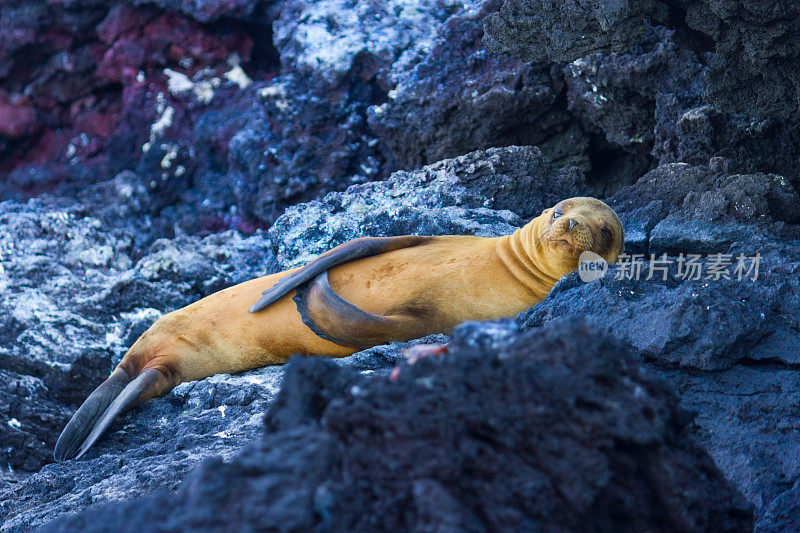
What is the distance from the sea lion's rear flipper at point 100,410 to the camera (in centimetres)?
400

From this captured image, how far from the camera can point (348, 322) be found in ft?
13.8

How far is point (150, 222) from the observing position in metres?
8.02

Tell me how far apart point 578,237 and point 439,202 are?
191cm

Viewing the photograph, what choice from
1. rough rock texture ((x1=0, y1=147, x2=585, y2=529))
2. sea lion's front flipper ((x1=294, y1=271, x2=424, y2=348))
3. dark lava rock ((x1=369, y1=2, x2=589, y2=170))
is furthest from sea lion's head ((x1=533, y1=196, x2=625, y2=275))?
dark lava rock ((x1=369, y1=2, x2=589, y2=170))

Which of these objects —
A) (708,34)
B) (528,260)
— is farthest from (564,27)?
(528,260)

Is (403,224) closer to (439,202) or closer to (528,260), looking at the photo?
(439,202)

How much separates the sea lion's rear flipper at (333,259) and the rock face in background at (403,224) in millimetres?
465

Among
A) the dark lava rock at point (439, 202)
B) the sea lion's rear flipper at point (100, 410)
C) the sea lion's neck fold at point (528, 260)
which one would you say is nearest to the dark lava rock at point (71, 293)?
the dark lava rock at point (439, 202)

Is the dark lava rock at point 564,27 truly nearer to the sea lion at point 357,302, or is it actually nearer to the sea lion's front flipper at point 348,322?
the sea lion at point 357,302

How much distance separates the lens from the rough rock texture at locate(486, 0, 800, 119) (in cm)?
380

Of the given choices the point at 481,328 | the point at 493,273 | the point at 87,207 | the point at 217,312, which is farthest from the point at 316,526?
the point at 87,207

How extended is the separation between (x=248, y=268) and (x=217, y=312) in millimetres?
1860

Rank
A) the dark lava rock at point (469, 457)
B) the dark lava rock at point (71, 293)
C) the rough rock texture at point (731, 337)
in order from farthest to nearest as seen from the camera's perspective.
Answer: the dark lava rock at point (71, 293) → the rough rock texture at point (731, 337) → the dark lava rock at point (469, 457)

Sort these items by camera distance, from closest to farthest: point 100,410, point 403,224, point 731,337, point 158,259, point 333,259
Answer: point 731,337 → point 100,410 → point 333,259 → point 403,224 → point 158,259
